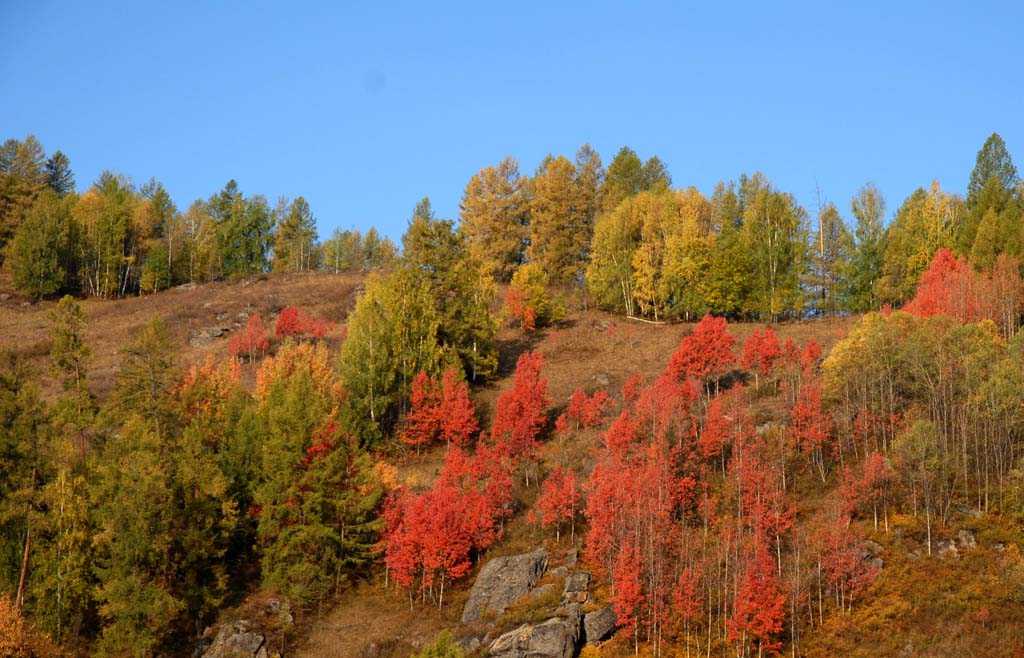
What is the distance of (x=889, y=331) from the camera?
6234cm

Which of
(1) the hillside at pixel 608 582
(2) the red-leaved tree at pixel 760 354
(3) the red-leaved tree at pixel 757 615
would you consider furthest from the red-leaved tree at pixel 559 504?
(2) the red-leaved tree at pixel 760 354

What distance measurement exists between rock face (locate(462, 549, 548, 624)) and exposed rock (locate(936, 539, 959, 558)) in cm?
2041

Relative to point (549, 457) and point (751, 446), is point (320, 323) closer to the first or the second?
point (549, 457)

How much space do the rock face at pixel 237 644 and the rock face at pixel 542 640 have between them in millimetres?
12734

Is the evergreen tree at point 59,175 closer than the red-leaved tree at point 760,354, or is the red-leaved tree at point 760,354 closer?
the red-leaved tree at point 760,354

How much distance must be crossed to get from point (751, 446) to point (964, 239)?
1611 inches

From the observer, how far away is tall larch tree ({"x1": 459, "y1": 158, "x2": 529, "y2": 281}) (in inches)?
4313

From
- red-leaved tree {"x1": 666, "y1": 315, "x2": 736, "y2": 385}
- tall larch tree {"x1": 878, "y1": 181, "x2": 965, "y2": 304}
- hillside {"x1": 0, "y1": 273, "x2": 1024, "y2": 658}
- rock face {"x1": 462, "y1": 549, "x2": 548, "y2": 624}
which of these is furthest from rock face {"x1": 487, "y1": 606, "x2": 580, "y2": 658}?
tall larch tree {"x1": 878, "y1": 181, "x2": 965, "y2": 304}

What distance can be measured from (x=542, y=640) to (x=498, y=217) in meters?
70.2

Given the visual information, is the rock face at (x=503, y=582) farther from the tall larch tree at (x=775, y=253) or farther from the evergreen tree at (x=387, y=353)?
the tall larch tree at (x=775, y=253)

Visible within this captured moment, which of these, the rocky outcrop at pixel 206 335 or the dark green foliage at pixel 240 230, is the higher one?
the dark green foliage at pixel 240 230

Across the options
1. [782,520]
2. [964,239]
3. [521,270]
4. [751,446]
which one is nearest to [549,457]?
[751,446]

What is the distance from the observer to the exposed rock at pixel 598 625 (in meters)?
47.6

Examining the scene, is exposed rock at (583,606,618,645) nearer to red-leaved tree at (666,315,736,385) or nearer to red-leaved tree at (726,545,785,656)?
red-leaved tree at (726,545,785,656)
